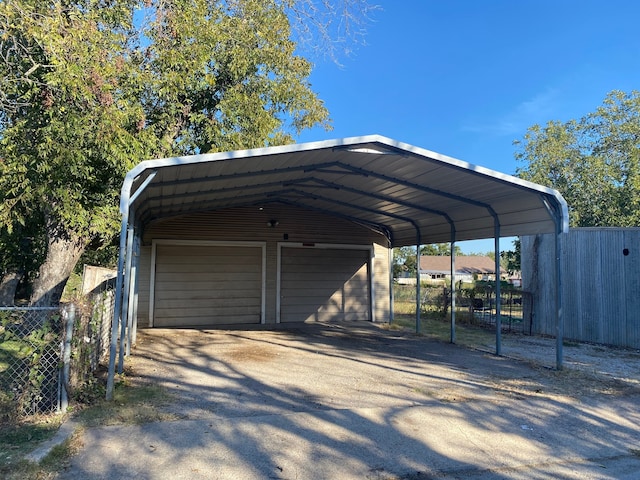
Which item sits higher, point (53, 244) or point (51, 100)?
point (51, 100)

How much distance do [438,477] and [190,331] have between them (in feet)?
27.2

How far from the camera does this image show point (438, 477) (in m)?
3.48

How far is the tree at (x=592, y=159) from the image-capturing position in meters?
18.4

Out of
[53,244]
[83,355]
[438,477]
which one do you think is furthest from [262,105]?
[438,477]

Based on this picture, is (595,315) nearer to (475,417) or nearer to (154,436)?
(475,417)

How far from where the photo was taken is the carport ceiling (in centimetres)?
591

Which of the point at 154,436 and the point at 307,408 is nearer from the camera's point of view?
the point at 154,436

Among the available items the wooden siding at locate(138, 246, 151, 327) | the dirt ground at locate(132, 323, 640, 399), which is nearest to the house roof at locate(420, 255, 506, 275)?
the dirt ground at locate(132, 323, 640, 399)

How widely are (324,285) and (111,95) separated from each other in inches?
292

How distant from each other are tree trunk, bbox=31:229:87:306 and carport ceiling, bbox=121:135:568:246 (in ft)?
5.48

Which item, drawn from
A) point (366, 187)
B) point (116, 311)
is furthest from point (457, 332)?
point (116, 311)

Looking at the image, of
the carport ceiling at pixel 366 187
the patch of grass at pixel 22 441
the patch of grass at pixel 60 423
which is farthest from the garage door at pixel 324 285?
the patch of grass at pixel 22 441

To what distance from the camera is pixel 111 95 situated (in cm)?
788

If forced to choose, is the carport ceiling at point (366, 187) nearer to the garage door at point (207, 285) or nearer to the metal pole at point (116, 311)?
the metal pole at point (116, 311)
